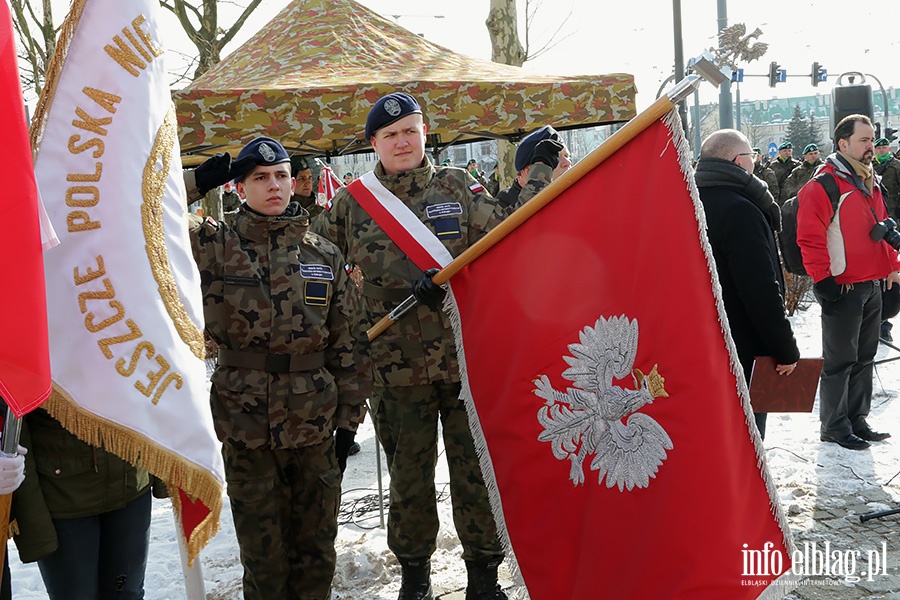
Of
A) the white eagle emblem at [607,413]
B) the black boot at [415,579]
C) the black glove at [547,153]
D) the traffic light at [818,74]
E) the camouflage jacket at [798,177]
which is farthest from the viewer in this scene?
the traffic light at [818,74]

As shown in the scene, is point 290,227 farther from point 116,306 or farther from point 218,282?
point 116,306

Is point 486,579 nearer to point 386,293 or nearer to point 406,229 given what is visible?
point 386,293

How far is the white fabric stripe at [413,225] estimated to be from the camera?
3.88m

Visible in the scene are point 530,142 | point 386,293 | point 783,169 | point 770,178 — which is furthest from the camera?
point 783,169

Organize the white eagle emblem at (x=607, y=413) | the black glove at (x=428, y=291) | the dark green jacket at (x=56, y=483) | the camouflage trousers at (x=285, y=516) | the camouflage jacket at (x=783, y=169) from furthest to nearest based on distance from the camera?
1. the camouflage jacket at (x=783, y=169)
2. the black glove at (x=428, y=291)
3. the camouflage trousers at (x=285, y=516)
4. the white eagle emblem at (x=607, y=413)
5. the dark green jacket at (x=56, y=483)

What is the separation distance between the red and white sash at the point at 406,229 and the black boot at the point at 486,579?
1.41 m

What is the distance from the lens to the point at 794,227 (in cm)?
707

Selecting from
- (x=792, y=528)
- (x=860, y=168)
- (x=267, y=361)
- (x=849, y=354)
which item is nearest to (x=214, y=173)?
(x=267, y=361)

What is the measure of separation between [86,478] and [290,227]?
1277 millimetres

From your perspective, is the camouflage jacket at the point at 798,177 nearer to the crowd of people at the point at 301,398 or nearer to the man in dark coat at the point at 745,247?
the man in dark coat at the point at 745,247

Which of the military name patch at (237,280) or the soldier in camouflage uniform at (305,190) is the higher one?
the soldier in camouflage uniform at (305,190)

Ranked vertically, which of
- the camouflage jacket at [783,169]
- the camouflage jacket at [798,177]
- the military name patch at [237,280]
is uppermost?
Result: the camouflage jacket at [783,169]

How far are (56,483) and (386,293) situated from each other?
177 centimetres

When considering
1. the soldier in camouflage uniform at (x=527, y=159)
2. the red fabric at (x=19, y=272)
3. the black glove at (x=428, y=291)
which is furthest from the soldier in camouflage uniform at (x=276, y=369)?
the red fabric at (x=19, y=272)
